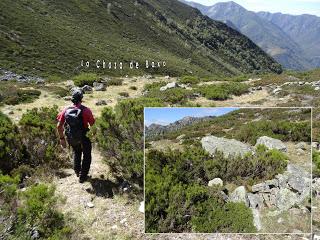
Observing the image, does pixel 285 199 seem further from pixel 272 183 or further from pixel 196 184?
pixel 196 184

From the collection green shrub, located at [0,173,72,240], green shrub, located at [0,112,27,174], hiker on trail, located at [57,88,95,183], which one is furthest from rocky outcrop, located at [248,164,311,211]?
green shrub, located at [0,112,27,174]

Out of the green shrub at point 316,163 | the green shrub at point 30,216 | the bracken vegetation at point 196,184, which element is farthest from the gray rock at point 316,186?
the green shrub at point 30,216

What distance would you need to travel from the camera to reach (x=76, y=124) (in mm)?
9125

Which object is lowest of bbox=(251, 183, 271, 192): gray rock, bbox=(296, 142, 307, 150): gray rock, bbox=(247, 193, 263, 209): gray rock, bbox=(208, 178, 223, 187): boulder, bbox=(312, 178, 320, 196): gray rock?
bbox=(312, 178, 320, 196): gray rock

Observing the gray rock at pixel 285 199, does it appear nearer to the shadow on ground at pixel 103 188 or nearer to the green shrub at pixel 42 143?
the shadow on ground at pixel 103 188

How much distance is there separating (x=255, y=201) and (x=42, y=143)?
640 cm

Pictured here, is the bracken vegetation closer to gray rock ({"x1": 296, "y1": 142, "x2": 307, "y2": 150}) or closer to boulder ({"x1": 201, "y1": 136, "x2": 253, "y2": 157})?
boulder ({"x1": 201, "y1": 136, "x2": 253, "y2": 157})

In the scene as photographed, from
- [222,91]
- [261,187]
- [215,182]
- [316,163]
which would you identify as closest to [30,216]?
[215,182]

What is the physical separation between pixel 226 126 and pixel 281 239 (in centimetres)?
207

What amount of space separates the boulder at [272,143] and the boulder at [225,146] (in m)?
0.20

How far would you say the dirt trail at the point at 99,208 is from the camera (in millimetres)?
7543

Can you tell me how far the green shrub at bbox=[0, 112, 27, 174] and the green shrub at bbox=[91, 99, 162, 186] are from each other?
2055 millimetres

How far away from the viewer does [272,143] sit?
6.45 meters

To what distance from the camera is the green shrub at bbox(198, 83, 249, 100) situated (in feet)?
84.1
